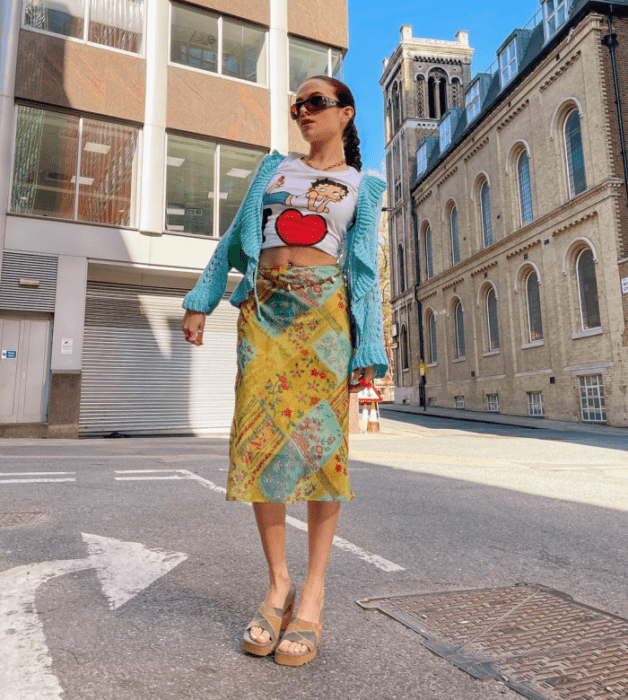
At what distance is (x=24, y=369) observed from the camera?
1334 centimetres

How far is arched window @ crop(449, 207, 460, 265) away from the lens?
3506 cm

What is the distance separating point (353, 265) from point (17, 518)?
10.2 feet

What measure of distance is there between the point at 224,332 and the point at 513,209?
58.5 feet

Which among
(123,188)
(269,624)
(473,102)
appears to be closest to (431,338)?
(473,102)

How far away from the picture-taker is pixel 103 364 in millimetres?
14312

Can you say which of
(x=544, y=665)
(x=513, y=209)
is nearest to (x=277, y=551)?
(x=544, y=665)

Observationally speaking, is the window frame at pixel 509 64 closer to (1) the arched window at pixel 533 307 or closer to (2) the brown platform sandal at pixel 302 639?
(1) the arched window at pixel 533 307

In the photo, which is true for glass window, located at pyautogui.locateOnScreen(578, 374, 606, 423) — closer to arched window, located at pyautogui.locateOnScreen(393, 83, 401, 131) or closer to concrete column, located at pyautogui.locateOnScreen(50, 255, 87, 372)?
concrete column, located at pyautogui.locateOnScreen(50, 255, 87, 372)

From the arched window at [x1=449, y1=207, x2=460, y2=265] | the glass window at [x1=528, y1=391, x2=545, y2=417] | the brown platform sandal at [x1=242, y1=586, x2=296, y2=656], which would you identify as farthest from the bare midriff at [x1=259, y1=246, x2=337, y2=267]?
the arched window at [x1=449, y1=207, x2=460, y2=265]

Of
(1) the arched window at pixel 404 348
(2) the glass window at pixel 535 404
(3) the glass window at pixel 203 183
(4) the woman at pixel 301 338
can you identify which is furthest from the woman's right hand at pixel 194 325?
(1) the arched window at pixel 404 348

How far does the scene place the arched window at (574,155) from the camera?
23734mm

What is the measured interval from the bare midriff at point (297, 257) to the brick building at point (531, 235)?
20.7 m

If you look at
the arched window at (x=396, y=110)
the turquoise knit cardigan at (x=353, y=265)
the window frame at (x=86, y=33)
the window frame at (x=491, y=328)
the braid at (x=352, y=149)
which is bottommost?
the turquoise knit cardigan at (x=353, y=265)

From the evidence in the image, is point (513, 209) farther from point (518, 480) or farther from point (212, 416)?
point (518, 480)
